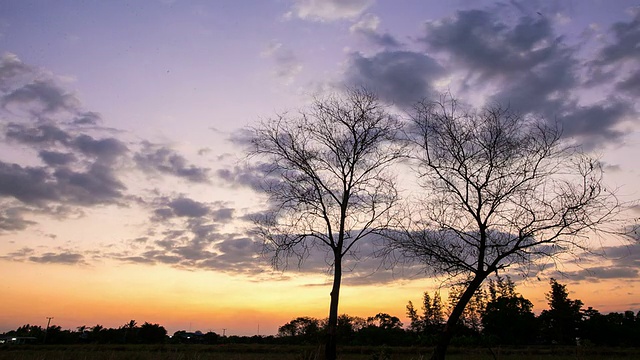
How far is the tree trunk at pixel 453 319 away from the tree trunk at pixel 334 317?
339 cm

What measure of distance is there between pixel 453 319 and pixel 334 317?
4.28 m

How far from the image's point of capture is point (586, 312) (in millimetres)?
94938

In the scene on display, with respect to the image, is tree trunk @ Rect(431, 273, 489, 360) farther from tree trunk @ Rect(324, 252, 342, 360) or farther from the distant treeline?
the distant treeline

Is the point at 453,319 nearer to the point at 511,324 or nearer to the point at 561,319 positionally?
the point at 511,324

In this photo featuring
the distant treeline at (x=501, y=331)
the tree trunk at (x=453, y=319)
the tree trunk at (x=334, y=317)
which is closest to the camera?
the tree trunk at (x=453, y=319)

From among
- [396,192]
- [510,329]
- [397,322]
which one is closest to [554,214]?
[396,192]

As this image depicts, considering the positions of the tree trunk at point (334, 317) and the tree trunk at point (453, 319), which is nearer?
the tree trunk at point (453, 319)

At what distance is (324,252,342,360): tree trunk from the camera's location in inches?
608

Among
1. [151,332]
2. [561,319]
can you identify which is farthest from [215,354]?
[561,319]

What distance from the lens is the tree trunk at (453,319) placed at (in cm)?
1431

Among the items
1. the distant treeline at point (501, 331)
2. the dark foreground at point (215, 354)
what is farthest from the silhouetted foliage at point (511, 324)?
the dark foreground at point (215, 354)

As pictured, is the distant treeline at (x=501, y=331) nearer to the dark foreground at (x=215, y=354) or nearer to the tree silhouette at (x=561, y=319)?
the tree silhouette at (x=561, y=319)

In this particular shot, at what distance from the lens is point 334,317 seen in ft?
54.0

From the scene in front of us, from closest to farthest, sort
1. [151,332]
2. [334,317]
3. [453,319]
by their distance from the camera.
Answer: [453,319] → [334,317] → [151,332]
